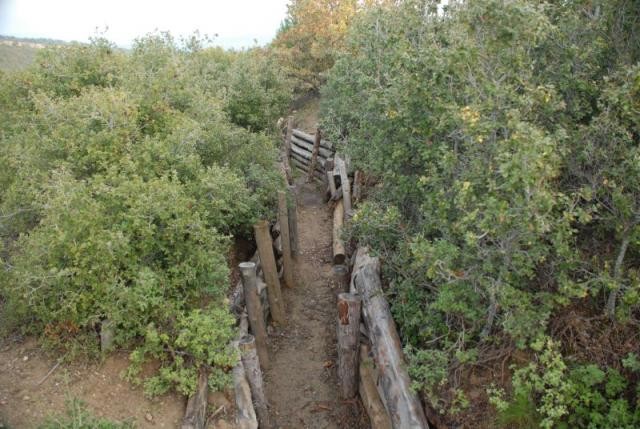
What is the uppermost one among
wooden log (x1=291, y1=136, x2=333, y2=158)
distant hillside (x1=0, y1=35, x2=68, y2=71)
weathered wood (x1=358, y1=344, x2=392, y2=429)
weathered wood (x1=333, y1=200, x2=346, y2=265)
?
distant hillside (x1=0, y1=35, x2=68, y2=71)

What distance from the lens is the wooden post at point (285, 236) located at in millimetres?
10094

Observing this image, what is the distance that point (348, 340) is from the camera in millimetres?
7445

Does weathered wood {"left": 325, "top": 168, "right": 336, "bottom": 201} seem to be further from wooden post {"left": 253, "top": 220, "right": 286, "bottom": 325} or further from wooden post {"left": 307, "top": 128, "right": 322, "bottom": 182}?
wooden post {"left": 253, "top": 220, "right": 286, "bottom": 325}

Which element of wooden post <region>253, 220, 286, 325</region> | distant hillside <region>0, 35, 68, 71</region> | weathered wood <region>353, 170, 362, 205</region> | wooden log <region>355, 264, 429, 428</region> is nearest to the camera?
wooden log <region>355, 264, 429, 428</region>

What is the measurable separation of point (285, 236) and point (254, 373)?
4.00 meters

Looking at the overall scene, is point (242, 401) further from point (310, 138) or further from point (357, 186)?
point (310, 138)

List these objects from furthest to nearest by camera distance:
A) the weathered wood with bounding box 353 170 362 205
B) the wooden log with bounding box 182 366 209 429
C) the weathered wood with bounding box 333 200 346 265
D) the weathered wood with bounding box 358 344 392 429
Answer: the weathered wood with bounding box 353 170 362 205, the weathered wood with bounding box 333 200 346 265, the weathered wood with bounding box 358 344 392 429, the wooden log with bounding box 182 366 209 429

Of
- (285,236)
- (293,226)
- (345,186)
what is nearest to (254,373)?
(285,236)

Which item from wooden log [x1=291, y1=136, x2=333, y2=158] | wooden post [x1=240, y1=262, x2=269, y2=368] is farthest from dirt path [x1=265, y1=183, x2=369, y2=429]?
wooden log [x1=291, y1=136, x2=333, y2=158]

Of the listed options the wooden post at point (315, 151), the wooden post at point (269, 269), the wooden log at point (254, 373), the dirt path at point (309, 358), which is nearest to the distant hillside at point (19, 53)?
the wooden post at point (269, 269)

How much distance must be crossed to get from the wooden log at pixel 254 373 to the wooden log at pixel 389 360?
1.65 meters

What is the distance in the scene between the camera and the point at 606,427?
Answer: 4789 mm

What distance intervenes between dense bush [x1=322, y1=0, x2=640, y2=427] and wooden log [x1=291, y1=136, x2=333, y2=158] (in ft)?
32.6

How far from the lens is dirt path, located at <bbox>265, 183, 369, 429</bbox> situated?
7719 mm
